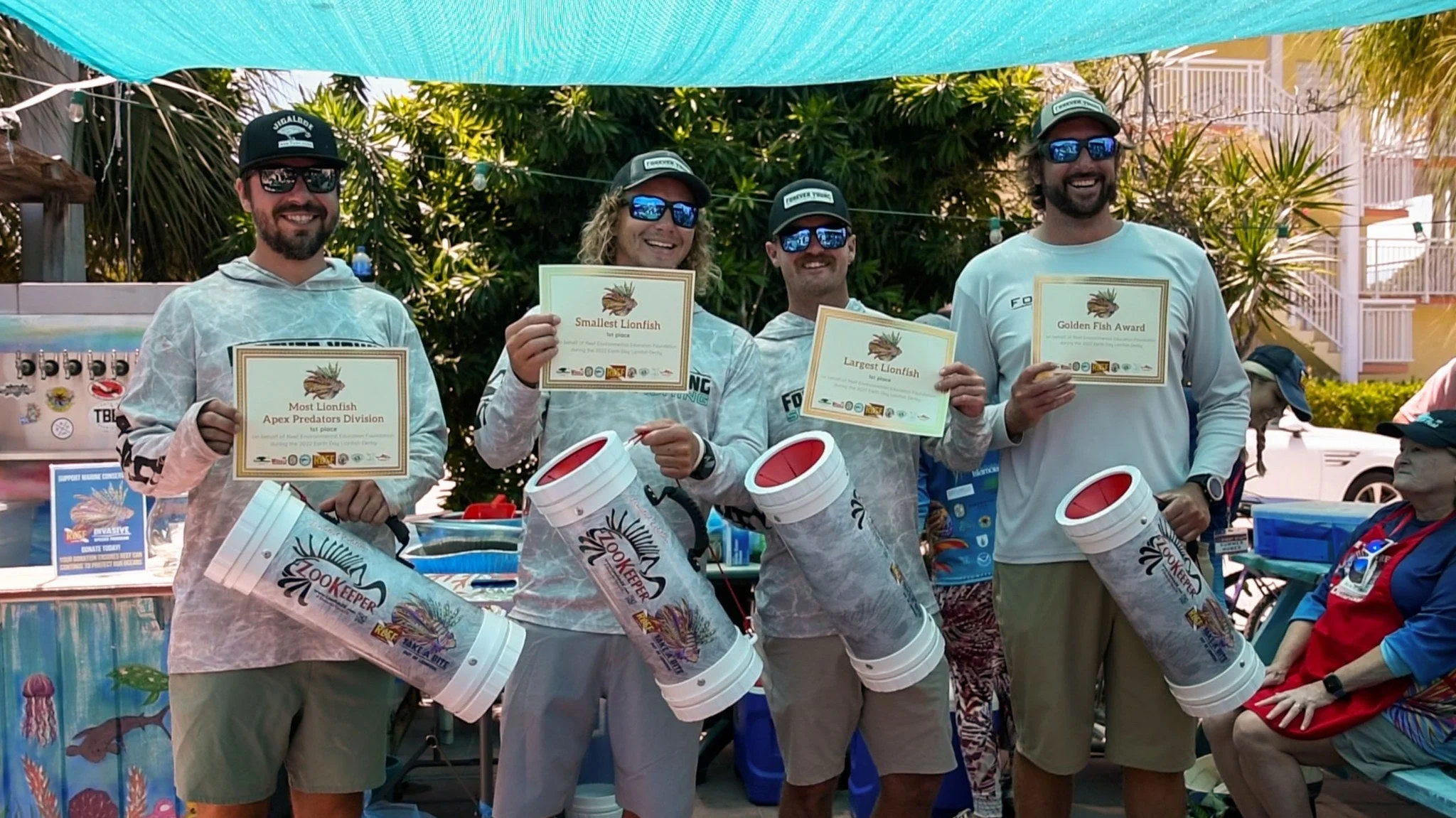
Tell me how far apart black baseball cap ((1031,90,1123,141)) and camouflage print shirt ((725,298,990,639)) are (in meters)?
0.67

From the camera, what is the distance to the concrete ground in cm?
462

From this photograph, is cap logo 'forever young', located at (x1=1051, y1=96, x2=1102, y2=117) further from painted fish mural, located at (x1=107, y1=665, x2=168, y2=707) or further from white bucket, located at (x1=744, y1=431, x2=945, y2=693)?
painted fish mural, located at (x1=107, y1=665, x2=168, y2=707)

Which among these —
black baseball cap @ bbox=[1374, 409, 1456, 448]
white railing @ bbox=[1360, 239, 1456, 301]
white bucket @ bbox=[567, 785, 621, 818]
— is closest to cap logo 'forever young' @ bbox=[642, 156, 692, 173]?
white bucket @ bbox=[567, 785, 621, 818]

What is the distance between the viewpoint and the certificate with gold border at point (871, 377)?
9.43 ft

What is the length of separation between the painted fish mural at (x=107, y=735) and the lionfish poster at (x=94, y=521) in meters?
0.49

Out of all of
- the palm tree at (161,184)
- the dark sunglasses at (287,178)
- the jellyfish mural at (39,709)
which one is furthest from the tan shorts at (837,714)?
the palm tree at (161,184)

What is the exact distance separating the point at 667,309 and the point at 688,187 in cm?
39

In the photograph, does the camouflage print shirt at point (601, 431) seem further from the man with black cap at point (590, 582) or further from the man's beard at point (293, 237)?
the man's beard at point (293, 237)

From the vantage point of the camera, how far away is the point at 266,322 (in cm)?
276

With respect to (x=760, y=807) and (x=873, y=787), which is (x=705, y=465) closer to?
(x=873, y=787)

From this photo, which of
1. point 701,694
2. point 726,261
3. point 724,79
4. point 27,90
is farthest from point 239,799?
point 27,90

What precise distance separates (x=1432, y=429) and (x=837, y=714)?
6.63ft

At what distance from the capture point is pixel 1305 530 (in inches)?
186

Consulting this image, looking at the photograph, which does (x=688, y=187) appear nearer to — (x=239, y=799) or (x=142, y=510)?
(x=239, y=799)
